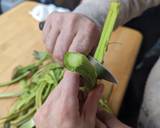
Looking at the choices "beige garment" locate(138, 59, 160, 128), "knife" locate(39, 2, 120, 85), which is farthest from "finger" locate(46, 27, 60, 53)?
"beige garment" locate(138, 59, 160, 128)

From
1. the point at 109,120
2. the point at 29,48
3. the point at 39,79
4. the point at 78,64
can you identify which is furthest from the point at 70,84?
the point at 29,48

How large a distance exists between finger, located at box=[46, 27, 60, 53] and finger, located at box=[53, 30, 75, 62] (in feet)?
0.03

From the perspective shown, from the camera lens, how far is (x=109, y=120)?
514mm

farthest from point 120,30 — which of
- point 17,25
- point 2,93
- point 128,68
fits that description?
point 2,93

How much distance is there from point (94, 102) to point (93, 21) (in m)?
0.23

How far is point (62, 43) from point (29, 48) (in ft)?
0.88

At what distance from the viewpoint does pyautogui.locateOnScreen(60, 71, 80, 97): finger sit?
405 millimetres

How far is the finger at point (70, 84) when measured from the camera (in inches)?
16.0

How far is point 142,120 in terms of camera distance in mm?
655

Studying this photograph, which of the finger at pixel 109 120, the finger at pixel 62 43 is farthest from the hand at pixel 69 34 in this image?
the finger at pixel 109 120

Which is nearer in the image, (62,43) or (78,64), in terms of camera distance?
(78,64)

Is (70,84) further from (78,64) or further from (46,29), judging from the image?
(46,29)

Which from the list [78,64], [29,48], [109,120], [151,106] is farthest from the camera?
[29,48]

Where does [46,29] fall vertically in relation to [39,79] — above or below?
above
